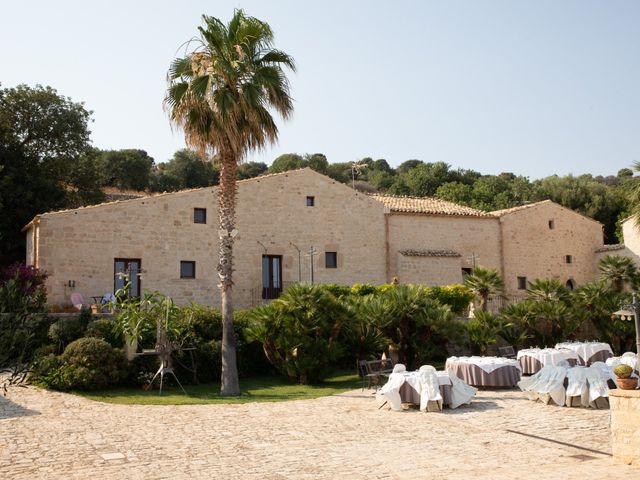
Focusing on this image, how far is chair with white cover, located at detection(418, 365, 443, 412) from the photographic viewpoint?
13.9 m

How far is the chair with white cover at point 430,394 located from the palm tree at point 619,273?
1579 cm

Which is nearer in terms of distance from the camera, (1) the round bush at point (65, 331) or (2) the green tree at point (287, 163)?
(1) the round bush at point (65, 331)

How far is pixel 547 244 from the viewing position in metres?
35.3

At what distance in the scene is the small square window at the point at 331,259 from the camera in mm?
29609

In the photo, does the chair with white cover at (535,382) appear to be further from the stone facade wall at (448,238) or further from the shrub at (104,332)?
the stone facade wall at (448,238)

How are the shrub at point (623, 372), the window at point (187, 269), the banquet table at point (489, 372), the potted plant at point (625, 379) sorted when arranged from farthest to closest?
the window at point (187, 269) → the banquet table at point (489, 372) → the shrub at point (623, 372) → the potted plant at point (625, 379)

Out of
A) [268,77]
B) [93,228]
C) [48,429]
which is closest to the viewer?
[48,429]

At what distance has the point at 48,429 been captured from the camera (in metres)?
11.9

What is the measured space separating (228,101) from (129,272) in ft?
37.2

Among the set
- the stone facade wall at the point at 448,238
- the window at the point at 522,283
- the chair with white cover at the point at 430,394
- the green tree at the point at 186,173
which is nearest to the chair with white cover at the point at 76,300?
the chair with white cover at the point at 430,394

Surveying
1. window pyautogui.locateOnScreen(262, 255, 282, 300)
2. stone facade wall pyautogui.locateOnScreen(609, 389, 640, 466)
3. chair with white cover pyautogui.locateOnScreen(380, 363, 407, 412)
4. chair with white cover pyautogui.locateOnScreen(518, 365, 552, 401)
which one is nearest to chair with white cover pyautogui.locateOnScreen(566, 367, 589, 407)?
chair with white cover pyautogui.locateOnScreen(518, 365, 552, 401)

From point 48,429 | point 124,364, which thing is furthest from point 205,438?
point 124,364

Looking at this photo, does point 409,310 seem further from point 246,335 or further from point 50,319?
point 50,319

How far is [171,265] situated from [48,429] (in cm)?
1451
